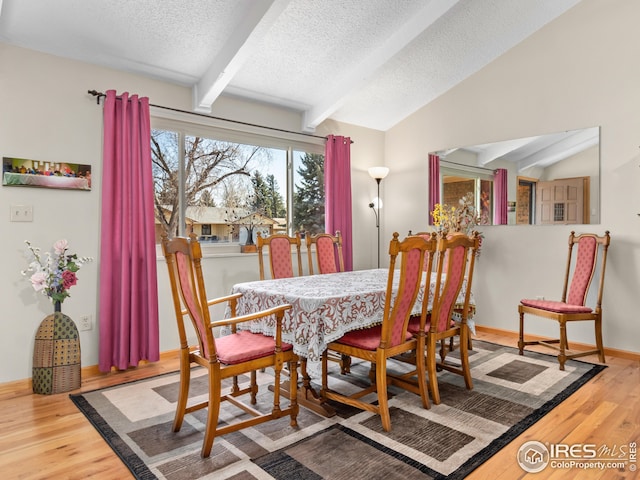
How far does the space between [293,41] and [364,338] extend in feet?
8.57

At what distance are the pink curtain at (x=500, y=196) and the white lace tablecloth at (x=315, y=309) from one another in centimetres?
207

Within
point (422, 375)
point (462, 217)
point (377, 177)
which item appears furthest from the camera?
point (377, 177)

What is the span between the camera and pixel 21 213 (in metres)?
3.12

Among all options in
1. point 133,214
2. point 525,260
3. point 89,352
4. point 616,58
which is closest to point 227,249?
point 133,214

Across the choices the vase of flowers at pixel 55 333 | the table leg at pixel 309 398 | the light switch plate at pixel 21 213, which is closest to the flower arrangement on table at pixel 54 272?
the vase of flowers at pixel 55 333

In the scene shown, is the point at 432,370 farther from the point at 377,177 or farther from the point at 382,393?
the point at 377,177

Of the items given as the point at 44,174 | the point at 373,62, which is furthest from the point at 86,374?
the point at 373,62

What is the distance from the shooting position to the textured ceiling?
3021 mm

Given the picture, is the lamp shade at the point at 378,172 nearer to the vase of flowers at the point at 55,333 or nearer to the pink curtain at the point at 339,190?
the pink curtain at the point at 339,190

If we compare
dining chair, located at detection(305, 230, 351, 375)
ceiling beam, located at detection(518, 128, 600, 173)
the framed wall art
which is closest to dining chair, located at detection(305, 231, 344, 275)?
dining chair, located at detection(305, 230, 351, 375)

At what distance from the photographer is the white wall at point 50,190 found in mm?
3080

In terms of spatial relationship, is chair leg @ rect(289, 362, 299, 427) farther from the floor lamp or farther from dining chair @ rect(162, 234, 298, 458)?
the floor lamp

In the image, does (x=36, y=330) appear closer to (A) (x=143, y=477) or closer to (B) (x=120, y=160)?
(B) (x=120, y=160)

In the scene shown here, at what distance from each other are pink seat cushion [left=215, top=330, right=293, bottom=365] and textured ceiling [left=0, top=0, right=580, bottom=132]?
2.15m
